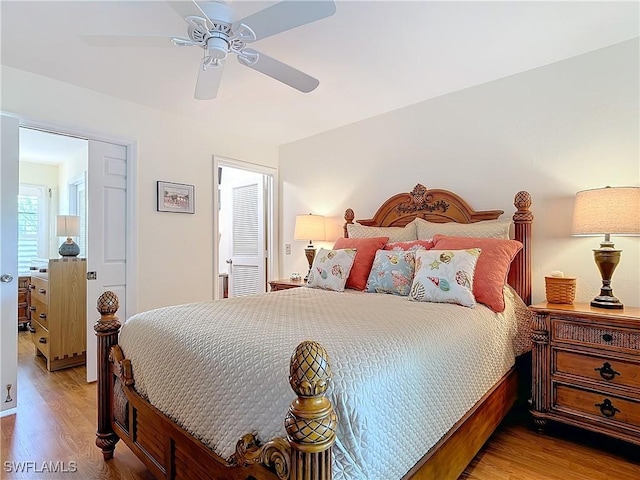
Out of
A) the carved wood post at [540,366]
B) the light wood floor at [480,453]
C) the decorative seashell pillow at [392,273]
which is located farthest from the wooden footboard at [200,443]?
the carved wood post at [540,366]

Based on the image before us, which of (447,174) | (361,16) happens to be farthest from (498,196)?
(361,16)

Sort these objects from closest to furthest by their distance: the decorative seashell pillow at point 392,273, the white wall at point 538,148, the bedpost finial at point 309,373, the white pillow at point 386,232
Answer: the bedpost finial at point 309,373
the white wall at point 538,148
the decorative seashell pillow at point 392,273
the white pillow at point 386,232

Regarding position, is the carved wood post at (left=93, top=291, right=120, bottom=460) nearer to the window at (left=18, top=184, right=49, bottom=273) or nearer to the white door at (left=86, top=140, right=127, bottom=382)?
the white door at (left=86, top=140, right=127, bottom=382)

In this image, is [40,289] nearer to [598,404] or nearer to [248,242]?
[248,242]

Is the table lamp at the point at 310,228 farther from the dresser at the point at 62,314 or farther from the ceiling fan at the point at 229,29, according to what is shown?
the dresser at the point at 62,314

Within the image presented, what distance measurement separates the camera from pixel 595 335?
1.94 metres

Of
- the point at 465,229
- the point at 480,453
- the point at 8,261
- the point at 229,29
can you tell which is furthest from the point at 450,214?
the point at 8,261

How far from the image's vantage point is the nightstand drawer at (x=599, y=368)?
1.84 m

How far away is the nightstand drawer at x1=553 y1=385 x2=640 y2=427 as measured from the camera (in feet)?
6.00

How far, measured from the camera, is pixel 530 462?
6.05 ft

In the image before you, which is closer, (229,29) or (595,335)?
(229,29)

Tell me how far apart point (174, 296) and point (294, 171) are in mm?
1986

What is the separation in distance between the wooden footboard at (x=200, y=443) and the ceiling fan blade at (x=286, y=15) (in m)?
1.42

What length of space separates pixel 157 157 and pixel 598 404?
12.3ft
